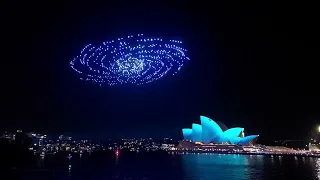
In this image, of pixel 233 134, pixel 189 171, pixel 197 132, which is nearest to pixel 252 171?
pixel 189 171

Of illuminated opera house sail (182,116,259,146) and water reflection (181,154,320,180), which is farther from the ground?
illuminated opera house sail (182,116,259,146)

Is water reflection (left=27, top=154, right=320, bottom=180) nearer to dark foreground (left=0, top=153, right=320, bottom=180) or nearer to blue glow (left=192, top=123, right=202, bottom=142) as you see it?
dark foreground (left=0, top=153, right=320, bottom=180)

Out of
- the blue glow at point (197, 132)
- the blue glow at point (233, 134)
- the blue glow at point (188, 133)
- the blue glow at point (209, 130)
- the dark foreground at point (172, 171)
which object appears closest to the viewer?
the dark foreground at point (172, 171)

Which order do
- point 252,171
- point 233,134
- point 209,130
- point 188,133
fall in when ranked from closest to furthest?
point 252,171
point 209,130
point 233,134
point 188,133

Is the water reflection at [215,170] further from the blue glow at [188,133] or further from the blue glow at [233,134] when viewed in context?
the blue glow at [188,133]

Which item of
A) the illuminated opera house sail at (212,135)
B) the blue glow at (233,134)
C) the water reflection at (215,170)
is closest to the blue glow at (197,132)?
the illuminated opera house sail at (212,135)

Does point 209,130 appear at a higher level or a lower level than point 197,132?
higher

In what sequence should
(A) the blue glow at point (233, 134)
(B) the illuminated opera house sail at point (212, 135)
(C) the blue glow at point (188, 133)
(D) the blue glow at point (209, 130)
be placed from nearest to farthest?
(D) the blue glow at point (209, 130), (B) the illuminated opera house sail at point (212, 135), (A) the blue glow at point (233, 134), (C) the blue glow at point (188, 133)

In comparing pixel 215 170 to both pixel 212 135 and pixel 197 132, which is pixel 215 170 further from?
pixel 197 132

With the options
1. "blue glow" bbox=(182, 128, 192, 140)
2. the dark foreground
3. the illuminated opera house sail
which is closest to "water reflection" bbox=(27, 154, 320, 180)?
the dark foreground
